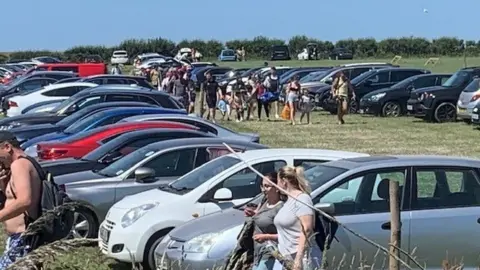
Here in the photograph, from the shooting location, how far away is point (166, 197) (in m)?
11.1

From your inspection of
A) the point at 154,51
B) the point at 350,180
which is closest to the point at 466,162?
the point at 350,180

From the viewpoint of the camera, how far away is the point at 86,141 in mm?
17328

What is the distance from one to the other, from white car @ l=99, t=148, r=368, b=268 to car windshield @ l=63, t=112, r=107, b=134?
8264 millimetres

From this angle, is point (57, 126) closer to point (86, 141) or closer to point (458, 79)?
point (86, 141)

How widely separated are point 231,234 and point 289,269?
493cm

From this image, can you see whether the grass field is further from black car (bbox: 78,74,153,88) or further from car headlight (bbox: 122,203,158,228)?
car headlight (bbox: 122,203,158,228)

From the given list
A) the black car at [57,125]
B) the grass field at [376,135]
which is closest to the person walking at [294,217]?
the black car at [57,125]

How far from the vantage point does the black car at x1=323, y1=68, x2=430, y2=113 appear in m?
35.4

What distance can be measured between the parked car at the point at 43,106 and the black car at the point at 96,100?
6.69 ft

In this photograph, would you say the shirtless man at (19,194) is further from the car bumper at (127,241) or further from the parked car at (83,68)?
the parked car at (83,68)

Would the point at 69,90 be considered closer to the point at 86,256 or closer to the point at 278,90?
the point at 278,90

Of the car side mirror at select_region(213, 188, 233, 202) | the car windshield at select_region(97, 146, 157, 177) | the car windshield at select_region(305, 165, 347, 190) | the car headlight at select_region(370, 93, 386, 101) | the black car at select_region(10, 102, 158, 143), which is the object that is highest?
the car windshield at select_region(305, 165, 347, 190)

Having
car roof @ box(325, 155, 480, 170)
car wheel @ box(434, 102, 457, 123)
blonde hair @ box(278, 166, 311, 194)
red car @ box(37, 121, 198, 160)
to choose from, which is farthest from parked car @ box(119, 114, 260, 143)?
car wheel @ box(434, 102, 457, 123)

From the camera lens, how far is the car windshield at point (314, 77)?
40069 millimetres
